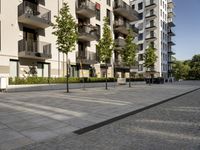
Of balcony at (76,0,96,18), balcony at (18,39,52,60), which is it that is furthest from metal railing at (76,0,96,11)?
balcony at (18,39,52,60)

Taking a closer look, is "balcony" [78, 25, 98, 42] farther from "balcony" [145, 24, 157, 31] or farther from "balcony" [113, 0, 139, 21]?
"balcony" [145, 24, 157, 31]

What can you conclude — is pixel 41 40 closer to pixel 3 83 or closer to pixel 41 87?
pixel 41 87

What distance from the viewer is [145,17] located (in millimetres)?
58062

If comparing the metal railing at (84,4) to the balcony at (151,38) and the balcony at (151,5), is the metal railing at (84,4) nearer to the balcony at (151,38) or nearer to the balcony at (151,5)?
the balcony at (151,38)

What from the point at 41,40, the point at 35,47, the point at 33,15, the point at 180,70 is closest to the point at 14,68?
the point at 35,47

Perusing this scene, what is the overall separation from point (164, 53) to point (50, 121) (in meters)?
58.3

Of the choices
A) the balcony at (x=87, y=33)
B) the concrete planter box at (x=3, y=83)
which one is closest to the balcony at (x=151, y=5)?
the balcony at (x=87, y=33)

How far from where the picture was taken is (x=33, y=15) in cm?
1969

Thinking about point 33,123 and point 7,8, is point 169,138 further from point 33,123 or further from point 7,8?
point 7,8

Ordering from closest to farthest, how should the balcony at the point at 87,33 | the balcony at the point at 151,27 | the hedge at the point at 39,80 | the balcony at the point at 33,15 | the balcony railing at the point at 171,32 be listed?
the hedge at the point at 39,80 → the balcony at the point at 33,15 → the balcony at the point at 87,33 → the balcony at the point at 151,27 → the balcony railing at the point at 171,32

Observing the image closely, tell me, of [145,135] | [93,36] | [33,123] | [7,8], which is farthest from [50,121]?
[93,36]

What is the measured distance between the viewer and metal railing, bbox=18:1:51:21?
19.2 meters

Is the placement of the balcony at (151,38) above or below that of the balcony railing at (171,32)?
below

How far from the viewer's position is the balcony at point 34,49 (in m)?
19.0
